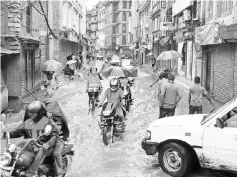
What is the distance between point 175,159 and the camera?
21.2 ft

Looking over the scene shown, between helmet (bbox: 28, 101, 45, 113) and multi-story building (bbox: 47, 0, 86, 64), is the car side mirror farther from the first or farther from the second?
multi-story building (bbox: 47, 0, 86, 64)

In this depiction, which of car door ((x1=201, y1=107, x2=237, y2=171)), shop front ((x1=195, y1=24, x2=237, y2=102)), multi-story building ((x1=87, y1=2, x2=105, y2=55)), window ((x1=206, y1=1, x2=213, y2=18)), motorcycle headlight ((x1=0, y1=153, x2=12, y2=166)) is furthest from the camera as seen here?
multi-story building ((x1=87, y1=2, x2=105, y2=55))

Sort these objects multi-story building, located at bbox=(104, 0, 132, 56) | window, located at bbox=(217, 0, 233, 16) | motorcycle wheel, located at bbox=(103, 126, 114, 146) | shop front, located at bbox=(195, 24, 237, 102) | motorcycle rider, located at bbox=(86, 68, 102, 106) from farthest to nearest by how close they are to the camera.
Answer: multi-story building, located at bbox=(104, 0, 132, 56) → window, located at bbox=(217, 0, 233, 16) → shop front, located at bbox=(195, 24, 237, 102) → motorcycle rider, located at bbox=(86, 68, 102, 106) → motorcycle wheel, located at bbox=(103, 126, 114, 146)

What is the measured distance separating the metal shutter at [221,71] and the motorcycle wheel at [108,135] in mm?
8094

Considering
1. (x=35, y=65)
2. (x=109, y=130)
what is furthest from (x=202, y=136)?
(x=35, y=65)

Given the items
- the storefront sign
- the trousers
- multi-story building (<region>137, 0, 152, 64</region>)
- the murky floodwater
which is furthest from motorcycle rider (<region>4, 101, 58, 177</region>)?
multi-story building (<region>137, 0, 152, 64</region>)

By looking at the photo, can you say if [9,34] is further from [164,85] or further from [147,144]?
[147,144]

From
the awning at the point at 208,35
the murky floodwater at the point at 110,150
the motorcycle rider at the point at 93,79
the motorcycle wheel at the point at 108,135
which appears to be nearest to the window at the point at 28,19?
the murky floodwater at the point at 110,150

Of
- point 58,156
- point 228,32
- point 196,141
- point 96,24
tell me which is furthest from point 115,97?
point 96,24

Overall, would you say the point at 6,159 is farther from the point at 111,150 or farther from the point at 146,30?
the point at 146,30

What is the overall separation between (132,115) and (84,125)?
2.49 m

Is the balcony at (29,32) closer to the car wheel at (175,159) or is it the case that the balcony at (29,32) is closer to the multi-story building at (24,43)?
the multi-story building at (24,43)

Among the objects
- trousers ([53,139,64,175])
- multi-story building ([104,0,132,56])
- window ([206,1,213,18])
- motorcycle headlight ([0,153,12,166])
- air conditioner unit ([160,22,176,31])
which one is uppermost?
multi-story building ([104,0,132,56])

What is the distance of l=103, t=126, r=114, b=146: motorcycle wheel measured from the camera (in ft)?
28.4
